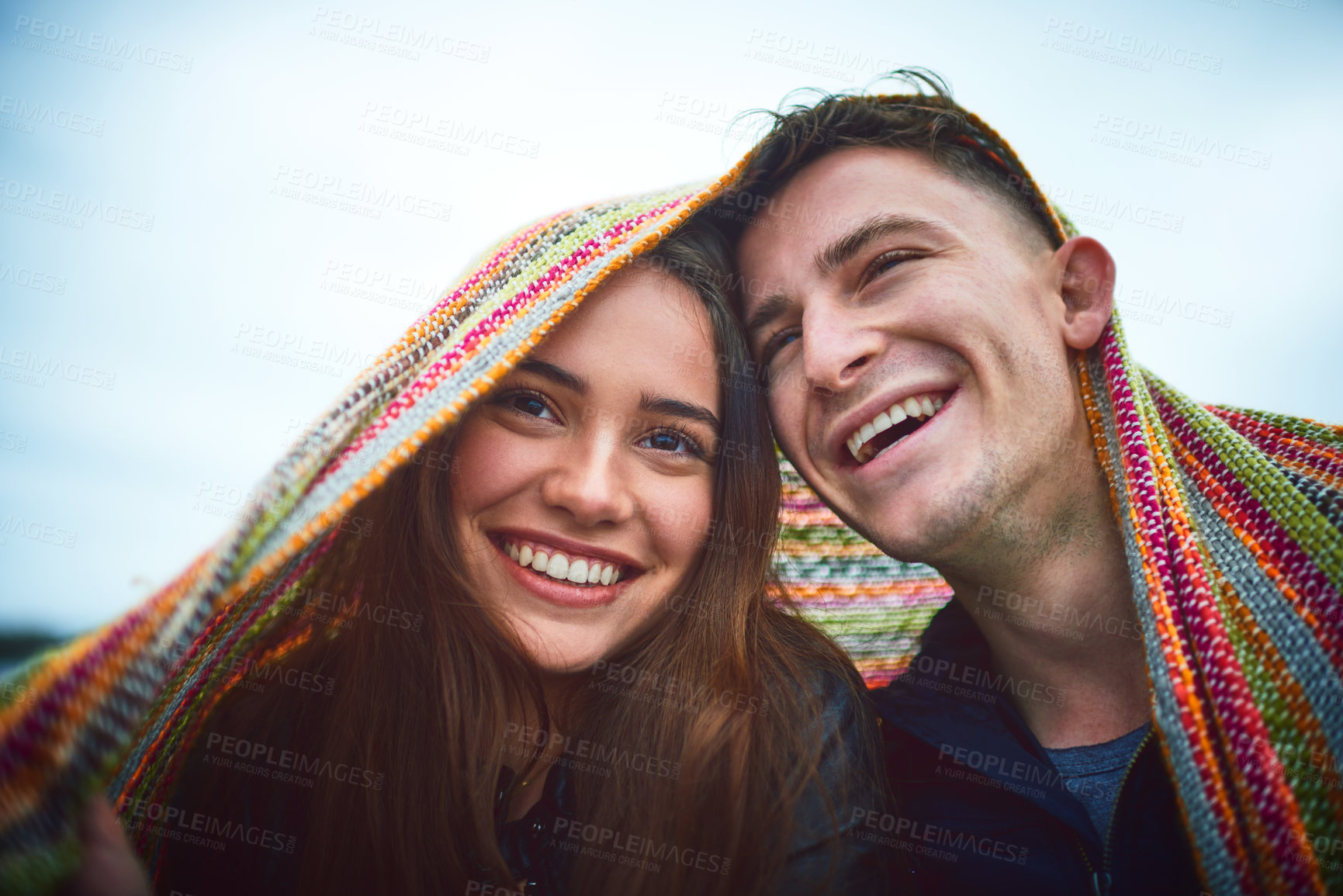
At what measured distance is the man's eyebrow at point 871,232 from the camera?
162 centimetres

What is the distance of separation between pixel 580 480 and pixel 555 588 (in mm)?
282

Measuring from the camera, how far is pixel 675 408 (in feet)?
5.04

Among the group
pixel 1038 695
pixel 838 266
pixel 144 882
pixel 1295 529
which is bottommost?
pixel 144 882

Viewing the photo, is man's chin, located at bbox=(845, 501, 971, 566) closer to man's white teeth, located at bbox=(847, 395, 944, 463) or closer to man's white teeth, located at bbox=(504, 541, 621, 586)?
man's white teeth, located at bbox=(847, 395, 944, 463)

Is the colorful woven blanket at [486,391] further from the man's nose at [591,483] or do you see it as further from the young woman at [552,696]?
the man's nose at [591,483]

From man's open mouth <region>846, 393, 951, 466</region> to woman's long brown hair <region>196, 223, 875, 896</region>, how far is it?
28 cm

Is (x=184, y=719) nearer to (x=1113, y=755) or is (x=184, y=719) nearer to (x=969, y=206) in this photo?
(x=1113, y=755)

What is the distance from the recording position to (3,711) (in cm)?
79

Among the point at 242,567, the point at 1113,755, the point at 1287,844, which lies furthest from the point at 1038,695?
the point at 242,567

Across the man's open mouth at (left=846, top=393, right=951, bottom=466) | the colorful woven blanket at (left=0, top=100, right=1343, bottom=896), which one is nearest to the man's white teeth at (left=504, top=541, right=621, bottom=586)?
the colorful woven blanket at (left=0, top=100, right=1343, bottom=896)

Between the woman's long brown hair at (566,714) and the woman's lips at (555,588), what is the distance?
0.39 feet

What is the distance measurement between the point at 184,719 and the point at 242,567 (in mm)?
692

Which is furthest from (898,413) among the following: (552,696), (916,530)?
(552,696)

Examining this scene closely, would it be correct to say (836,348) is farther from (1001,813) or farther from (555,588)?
(1001,813)
